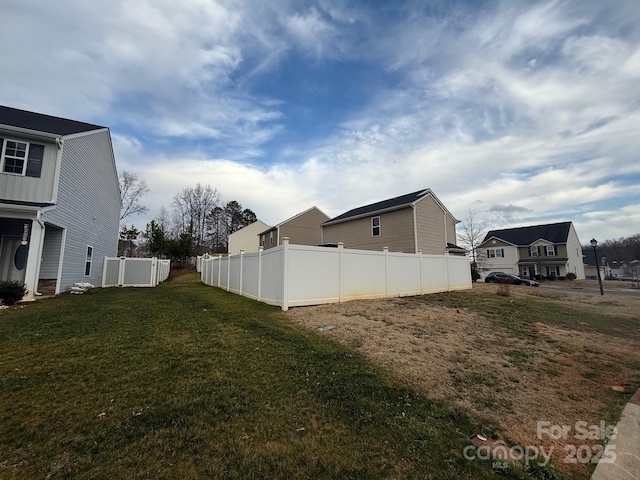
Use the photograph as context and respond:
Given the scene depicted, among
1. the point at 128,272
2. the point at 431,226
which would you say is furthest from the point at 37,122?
the point at 431,226

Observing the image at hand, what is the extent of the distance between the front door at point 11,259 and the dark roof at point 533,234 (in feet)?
156

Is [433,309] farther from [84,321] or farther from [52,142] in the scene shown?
[52,142]

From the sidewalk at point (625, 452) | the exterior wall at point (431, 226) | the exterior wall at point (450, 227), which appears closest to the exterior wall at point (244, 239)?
the exterior wall at point (450, 227)

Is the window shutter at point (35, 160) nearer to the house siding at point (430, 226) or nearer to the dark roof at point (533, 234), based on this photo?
the house siding at point (430, 226)

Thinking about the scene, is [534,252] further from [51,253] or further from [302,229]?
[51,253]

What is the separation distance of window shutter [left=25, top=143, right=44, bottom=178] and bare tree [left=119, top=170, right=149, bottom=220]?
82.1ft

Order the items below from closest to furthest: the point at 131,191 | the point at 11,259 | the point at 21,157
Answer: the point at 21,157, the point at 11,259, the point at 131,191

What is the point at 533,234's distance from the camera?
39.1 meters

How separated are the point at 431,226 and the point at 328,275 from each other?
37.2 feet

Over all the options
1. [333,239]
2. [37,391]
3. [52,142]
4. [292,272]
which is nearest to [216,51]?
[52,142]

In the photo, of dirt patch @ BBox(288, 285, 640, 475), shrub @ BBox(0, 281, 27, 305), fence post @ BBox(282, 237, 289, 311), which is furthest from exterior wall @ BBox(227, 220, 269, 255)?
dirt patch @ BBox(288, 285, 640, 475)

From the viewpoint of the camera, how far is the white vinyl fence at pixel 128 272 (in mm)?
17016

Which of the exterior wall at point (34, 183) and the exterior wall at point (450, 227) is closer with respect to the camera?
the exterior wall at point (34, 183)

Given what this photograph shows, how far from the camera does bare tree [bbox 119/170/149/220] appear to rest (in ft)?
107
